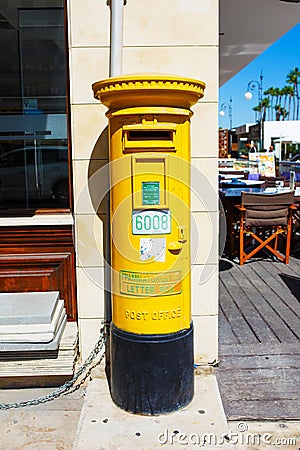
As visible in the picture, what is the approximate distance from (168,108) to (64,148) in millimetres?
1209

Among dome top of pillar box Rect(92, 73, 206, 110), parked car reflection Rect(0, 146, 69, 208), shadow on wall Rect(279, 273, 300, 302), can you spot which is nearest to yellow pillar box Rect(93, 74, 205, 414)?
dome top of pillar box Rect(92, 73, 206, 110)

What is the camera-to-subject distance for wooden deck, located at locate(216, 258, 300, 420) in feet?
10.2

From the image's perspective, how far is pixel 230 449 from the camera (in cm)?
266

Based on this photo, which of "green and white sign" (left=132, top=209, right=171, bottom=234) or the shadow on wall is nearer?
"green and white sign" (left=132, top=209, right=171, bottom=234)

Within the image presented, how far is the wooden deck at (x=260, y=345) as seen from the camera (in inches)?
122

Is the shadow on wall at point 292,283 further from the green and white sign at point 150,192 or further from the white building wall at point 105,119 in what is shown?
the green and white sign at point 150,192

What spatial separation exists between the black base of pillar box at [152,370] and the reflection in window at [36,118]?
1246 millimetres

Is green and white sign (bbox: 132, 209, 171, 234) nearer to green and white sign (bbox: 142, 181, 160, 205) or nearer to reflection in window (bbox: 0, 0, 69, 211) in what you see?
green and white sign (bbox: 142, 181, 160, 205)

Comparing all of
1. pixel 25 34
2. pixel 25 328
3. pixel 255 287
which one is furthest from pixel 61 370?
pixel 25 34

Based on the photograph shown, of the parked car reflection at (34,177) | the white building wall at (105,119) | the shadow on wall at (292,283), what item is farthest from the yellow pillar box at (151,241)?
the shadow on wall at (292,283)

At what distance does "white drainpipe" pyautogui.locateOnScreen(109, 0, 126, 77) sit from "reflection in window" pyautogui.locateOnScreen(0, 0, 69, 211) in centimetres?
60

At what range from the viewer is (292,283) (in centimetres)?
539

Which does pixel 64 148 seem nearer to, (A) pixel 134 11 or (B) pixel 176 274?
(A) pixel 134 11

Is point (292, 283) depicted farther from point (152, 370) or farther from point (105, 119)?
point (105, 119)
